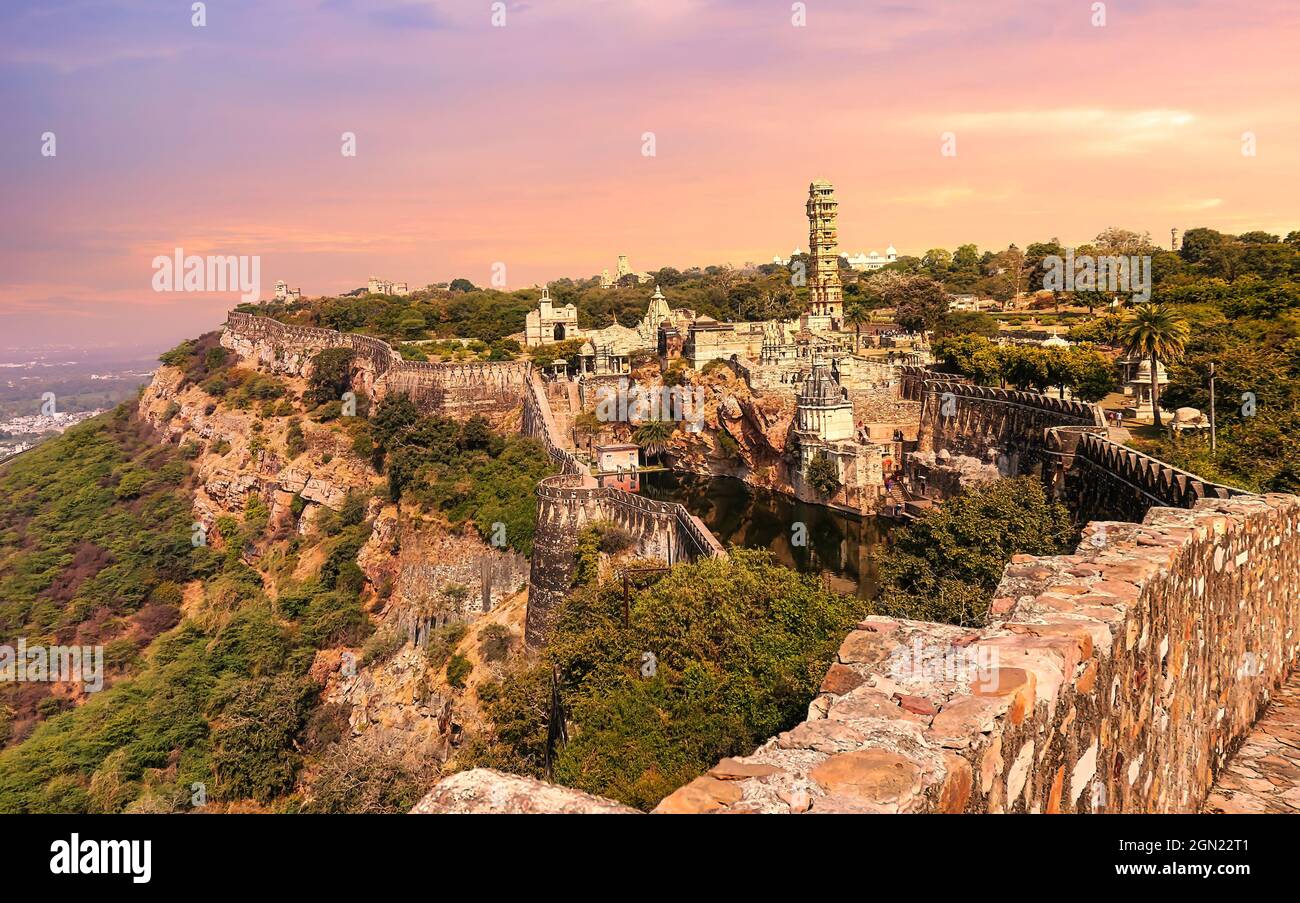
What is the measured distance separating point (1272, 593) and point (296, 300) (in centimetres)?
10758

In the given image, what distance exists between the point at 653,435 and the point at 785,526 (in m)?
17.8

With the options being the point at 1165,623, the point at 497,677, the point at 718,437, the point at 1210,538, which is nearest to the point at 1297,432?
the point at 1210,538

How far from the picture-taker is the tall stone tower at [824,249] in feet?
263

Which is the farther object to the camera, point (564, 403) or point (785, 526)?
point (564, 403)

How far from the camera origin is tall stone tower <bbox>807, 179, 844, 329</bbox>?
8031 centimetres

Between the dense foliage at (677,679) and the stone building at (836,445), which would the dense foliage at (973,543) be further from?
the stone building at (836,445)

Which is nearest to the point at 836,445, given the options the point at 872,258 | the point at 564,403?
the point at 564,403

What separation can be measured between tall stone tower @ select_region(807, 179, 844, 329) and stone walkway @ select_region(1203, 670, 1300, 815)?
74367 millimetres

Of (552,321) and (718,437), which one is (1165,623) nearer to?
(718,437)

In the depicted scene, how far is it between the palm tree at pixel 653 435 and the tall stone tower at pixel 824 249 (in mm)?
24588

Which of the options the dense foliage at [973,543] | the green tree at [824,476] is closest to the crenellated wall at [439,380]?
the green tree at [824,476]

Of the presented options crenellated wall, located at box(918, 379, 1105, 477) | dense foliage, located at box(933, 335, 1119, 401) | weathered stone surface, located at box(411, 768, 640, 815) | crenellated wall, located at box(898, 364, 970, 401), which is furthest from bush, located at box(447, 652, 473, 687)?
crenellated wall, located at box(898, 364, 970, 401)

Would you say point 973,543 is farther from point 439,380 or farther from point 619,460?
point 439,380

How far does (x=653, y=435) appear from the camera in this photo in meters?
64.4
